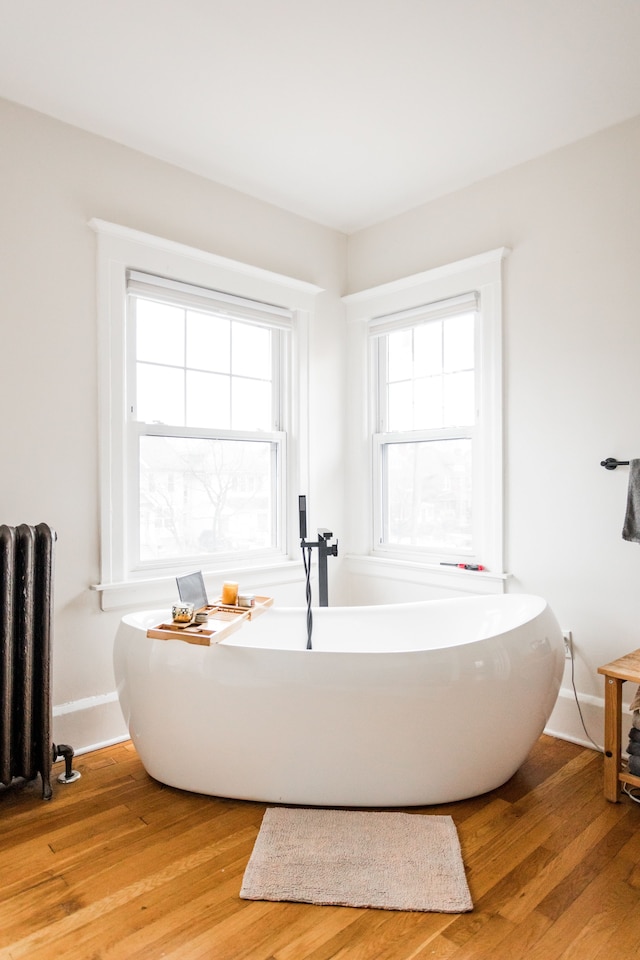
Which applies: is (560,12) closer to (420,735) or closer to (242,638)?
(420,735)

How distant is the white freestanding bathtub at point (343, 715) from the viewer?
210 centimetres

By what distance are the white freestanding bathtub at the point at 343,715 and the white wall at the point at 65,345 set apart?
0.48m

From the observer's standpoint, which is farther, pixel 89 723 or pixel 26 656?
pixel 89 723

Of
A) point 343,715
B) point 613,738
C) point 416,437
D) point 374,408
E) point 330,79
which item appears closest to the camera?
point 343,715

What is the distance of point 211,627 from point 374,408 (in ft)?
6.09

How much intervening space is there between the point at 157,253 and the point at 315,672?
6.60 ft

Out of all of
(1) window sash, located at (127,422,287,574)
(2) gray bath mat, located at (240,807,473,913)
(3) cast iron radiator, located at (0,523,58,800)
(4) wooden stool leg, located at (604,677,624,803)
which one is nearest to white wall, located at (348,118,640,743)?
(4) wooden stool leg, located at (604,677,624,803)

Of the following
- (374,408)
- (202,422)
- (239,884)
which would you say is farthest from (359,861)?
(374,408)

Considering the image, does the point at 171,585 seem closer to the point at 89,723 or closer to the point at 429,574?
the point at 89,723

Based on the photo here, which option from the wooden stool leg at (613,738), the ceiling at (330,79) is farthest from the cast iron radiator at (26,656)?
the wooden stool leg at (613,738)

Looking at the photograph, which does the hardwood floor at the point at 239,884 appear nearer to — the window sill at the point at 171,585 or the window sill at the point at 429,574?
the window sill at the point at 171,585

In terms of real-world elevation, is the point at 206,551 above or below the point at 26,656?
above

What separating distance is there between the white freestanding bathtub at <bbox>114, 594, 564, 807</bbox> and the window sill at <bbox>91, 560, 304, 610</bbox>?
465 mm

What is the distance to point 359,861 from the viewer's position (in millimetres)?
1859
